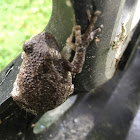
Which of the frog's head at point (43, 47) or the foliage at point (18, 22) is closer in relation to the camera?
the frog's head at point (43, 47)

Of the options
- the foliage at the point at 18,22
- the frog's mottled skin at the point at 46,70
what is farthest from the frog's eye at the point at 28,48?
the foliage at the point at 18,22

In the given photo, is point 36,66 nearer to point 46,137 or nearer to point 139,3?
point 139,3

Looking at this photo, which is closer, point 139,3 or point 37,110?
point 37,110

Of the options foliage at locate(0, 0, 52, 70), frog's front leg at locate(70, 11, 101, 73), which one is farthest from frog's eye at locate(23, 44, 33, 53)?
foliage at locate(0, 0, 52, 70)

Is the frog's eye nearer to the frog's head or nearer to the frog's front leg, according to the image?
the frog's head

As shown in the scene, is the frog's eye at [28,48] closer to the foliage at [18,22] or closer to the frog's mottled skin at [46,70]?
the frog's mottled skin at [46,70]

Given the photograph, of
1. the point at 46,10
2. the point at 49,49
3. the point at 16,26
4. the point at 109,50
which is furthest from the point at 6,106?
the point at 46,10
